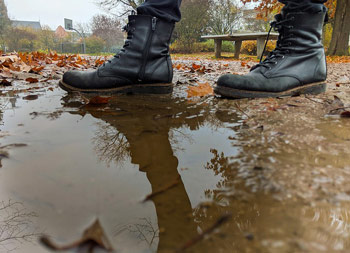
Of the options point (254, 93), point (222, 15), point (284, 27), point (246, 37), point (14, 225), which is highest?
point (222, 15)

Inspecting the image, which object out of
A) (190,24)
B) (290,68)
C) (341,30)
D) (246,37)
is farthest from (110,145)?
(190,24)

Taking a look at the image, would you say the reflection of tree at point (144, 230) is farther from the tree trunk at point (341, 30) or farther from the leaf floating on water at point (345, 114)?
the tree trunk at point (341, 30)

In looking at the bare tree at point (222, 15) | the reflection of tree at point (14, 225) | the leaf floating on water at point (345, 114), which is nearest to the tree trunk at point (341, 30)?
the leaf floating on water at point (345, 114)

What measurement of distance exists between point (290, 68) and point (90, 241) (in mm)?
1438

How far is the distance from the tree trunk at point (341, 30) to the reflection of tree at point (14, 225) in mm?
12541

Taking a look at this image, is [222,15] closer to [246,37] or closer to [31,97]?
[246,37]

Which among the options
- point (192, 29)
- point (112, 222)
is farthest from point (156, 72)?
point (192, 29)

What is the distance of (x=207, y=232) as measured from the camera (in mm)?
369

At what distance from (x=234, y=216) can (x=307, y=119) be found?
0.73 meters

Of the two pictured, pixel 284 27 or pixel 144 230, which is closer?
pixel 144 230

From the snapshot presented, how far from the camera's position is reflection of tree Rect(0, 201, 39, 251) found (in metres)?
0.36

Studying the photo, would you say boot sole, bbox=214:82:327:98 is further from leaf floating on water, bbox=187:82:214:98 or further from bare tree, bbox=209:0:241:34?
bare tree, bbox=209:0:241:34

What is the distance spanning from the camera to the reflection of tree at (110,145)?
25.5 inches

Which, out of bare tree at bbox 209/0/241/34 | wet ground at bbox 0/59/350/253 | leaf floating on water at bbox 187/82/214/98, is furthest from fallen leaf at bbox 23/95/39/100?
bare tree at bbox 209/0/241/34
